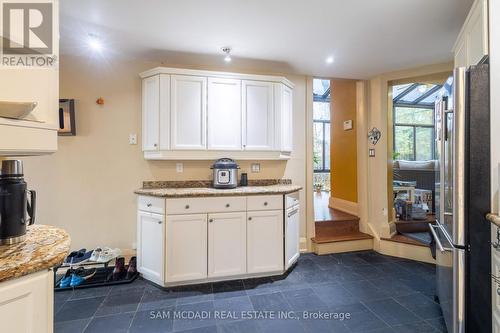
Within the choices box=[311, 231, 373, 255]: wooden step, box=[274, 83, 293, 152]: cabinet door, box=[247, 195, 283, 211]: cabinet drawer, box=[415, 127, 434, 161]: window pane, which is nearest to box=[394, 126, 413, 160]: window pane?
box=[415, 127, 434, 161]: window pane

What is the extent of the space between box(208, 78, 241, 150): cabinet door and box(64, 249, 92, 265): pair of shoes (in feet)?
5.46

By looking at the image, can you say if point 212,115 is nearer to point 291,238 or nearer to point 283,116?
point 283,116

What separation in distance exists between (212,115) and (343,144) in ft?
8.55

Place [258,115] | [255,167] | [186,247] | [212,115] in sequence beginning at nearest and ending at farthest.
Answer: [186,247]
[212,115]
[258,115]
[255,167]

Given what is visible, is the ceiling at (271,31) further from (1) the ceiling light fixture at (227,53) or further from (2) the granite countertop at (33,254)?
(2) the granite countertop at (33,254)

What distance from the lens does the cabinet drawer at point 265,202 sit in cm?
250

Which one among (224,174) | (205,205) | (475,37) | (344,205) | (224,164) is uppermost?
(475,37)

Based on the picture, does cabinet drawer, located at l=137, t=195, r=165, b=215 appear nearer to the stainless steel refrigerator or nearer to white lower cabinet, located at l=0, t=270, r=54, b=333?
white lower cabinet, located at l=0, t=270, r=54, b=333

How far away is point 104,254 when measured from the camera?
2.54 m

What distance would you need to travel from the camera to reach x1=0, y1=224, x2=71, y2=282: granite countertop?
780 millimetres

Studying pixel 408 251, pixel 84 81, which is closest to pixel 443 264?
pixel 408 251

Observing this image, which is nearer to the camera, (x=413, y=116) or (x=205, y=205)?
(x=205, y=205)

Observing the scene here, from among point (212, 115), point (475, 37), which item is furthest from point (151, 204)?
point (475, 37)

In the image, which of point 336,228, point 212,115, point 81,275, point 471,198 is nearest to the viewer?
point 471,198
